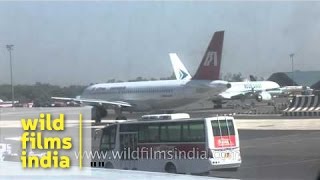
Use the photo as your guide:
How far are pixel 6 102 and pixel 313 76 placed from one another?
19.5 m

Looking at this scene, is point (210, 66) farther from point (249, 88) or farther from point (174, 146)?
point (249, 88)

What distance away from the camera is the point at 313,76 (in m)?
32.8

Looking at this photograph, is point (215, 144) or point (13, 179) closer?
point (13, 179)

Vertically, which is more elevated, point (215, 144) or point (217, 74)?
point (217, 74)

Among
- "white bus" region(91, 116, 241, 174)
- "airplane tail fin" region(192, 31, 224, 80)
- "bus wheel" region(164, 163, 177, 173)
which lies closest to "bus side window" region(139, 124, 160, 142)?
"white bus" region(91, 116, 241, 174)

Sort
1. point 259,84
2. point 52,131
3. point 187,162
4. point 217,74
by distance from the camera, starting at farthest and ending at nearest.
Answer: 1. point 259,84
2. point 217,74
3. point 187,162
4. point 52,131

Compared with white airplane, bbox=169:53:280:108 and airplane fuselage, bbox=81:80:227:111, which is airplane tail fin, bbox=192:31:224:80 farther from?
white airplane, bbox=169:53:280:108

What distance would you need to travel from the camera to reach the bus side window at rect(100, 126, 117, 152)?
17516 mm

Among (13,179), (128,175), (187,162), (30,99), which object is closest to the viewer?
(13,179)

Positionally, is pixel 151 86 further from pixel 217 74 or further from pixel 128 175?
pixel 128 175

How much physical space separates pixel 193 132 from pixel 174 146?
2.32 ft

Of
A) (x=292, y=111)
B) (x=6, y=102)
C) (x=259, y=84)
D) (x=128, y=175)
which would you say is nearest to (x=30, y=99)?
(x=6, y=102)

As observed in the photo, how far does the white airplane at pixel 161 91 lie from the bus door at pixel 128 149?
64.3ft

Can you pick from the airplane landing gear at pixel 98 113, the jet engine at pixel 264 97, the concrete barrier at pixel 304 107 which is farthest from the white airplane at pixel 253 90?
the airplane landing gear at pixel 98 113
